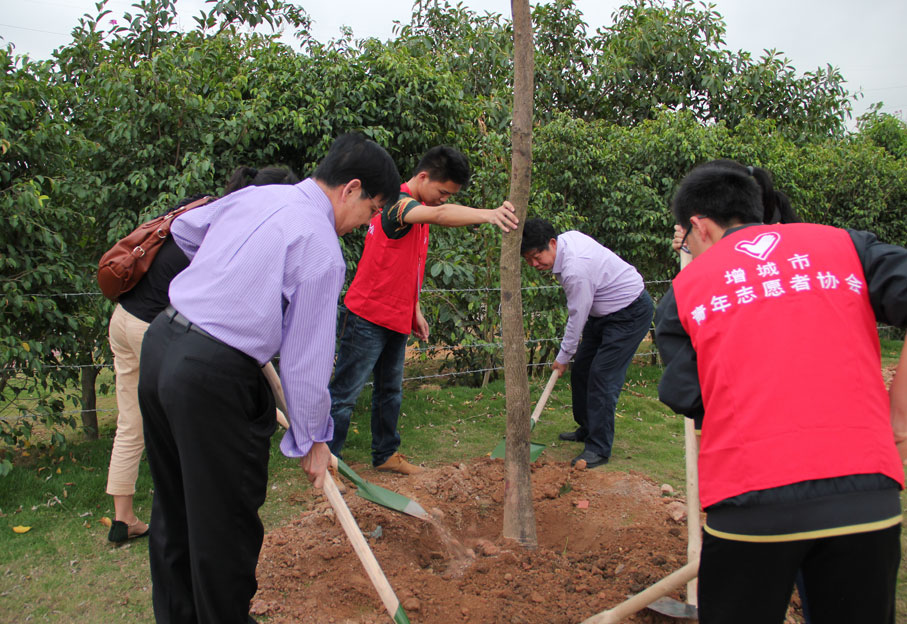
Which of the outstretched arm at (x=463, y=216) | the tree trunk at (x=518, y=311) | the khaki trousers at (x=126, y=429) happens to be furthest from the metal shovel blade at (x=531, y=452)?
the khaki trousers at (x=126, y=429)

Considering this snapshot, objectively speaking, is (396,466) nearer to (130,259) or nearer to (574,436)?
(574,436)

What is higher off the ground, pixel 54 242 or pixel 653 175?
pixel 653 175

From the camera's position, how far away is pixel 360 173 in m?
2.21

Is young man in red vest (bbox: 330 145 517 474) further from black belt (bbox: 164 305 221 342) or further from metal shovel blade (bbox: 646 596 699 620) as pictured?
metal shovel blade (bbox: 646 596 699 620)

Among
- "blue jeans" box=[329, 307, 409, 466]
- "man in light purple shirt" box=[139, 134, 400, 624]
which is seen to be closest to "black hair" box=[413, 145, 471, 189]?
"blue jeans" box=[329, 307, 409, 466]

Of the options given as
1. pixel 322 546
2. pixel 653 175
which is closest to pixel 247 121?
pixel 322 546

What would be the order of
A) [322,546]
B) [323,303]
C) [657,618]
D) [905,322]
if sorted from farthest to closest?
[322,546], [657,618], [323,303], [905,322]

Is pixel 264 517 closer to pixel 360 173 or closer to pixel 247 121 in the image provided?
pixel 360 173

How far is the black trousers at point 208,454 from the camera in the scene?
1.94 meters

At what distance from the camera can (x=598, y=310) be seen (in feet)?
15.2

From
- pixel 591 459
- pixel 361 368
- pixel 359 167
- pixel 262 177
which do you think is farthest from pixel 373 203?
pixel 591 459

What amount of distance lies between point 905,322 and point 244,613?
2.18 meters

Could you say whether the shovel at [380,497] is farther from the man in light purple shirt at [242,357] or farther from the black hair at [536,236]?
the black hair at [536,236]

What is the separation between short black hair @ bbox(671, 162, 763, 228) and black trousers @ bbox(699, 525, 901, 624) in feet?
2.88
